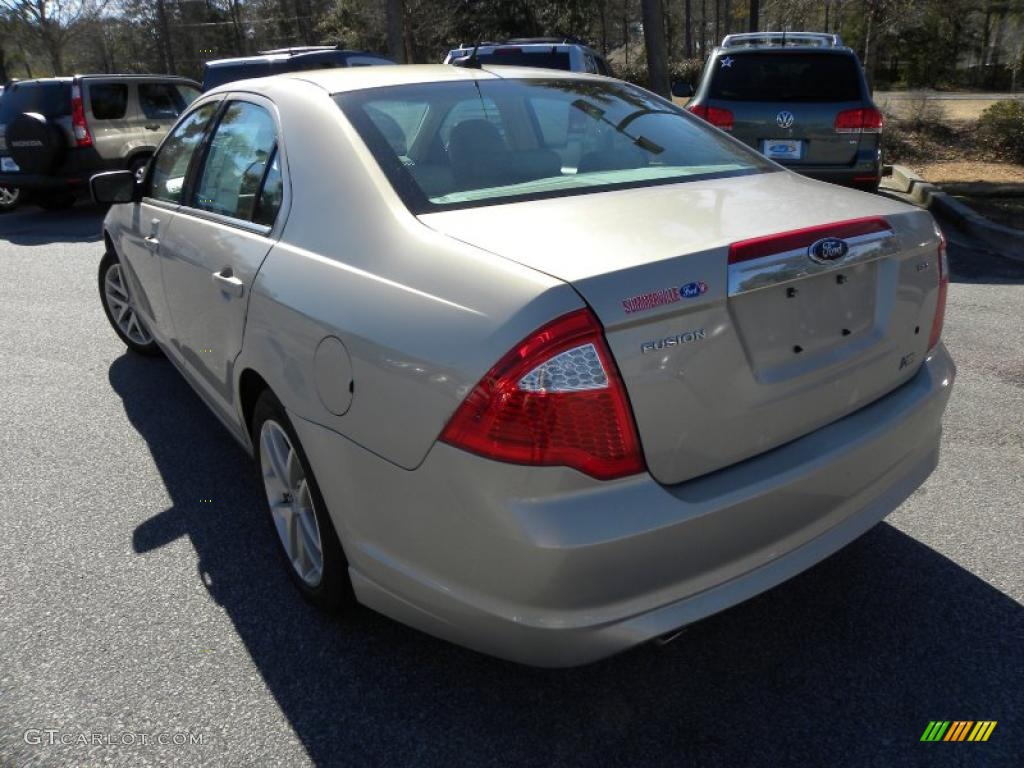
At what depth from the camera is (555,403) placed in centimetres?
186

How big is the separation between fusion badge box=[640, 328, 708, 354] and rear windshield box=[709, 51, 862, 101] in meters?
6.95

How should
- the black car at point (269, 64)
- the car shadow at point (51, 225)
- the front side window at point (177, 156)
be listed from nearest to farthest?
the front side window at point (177, 156) < the black car at point (269, 64) < the car shadow at point (51, 225)

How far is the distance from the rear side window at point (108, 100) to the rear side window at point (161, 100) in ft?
0.88

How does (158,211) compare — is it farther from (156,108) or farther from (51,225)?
(156,108)

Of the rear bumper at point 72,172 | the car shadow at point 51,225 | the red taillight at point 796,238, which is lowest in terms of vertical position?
the car shadow at point 51,225

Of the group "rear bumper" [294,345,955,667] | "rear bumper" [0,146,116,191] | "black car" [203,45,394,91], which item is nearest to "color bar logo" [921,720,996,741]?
"rear bumper" [294,345,955,667]

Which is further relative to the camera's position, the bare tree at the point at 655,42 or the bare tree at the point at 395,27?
the bare tree at the point at 395,27

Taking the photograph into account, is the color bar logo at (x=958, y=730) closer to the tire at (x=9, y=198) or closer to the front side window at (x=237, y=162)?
the front side window at (x=237, y=162)

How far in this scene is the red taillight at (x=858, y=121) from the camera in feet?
25.7

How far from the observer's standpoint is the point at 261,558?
3.23m

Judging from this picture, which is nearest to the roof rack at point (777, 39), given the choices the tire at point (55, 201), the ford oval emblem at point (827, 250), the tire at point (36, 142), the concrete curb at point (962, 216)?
the concrete curb at point (962, 216)

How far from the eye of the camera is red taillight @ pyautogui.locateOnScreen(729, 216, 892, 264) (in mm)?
2035

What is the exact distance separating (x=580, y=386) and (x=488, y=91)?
5.45ft

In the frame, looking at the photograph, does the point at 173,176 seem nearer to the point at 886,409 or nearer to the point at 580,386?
the point at 580,386
